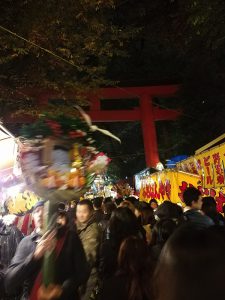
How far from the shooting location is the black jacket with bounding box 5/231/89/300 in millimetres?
2621

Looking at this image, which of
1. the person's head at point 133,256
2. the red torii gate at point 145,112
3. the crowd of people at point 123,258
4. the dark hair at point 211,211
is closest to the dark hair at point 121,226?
the crowd of people at point 123,258

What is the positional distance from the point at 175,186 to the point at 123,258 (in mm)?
7737

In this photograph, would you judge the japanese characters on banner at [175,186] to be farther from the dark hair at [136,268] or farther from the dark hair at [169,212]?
the dark hair at [136,268]

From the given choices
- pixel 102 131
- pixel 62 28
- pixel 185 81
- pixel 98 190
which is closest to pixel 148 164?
pixel 185 81

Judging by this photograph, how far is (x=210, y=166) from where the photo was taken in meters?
8.06

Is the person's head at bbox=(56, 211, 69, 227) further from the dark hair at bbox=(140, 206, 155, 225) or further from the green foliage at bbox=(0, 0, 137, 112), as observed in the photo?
the green foliage at bbox=(0, 0, 137, 112)

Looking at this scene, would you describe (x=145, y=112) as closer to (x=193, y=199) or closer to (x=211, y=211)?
(x=211, y=211)

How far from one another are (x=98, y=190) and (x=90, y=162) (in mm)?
24484

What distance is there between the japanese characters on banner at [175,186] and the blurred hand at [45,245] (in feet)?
19.2

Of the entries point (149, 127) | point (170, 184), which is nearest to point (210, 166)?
point (170, 184)

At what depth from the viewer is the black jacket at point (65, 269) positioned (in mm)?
2621

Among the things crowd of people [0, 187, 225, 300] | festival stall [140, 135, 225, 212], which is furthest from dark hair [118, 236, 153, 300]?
festival stall [140, 135, 225, 212]

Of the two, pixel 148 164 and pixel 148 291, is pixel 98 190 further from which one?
pixel 148 291

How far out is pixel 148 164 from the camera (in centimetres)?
2089
